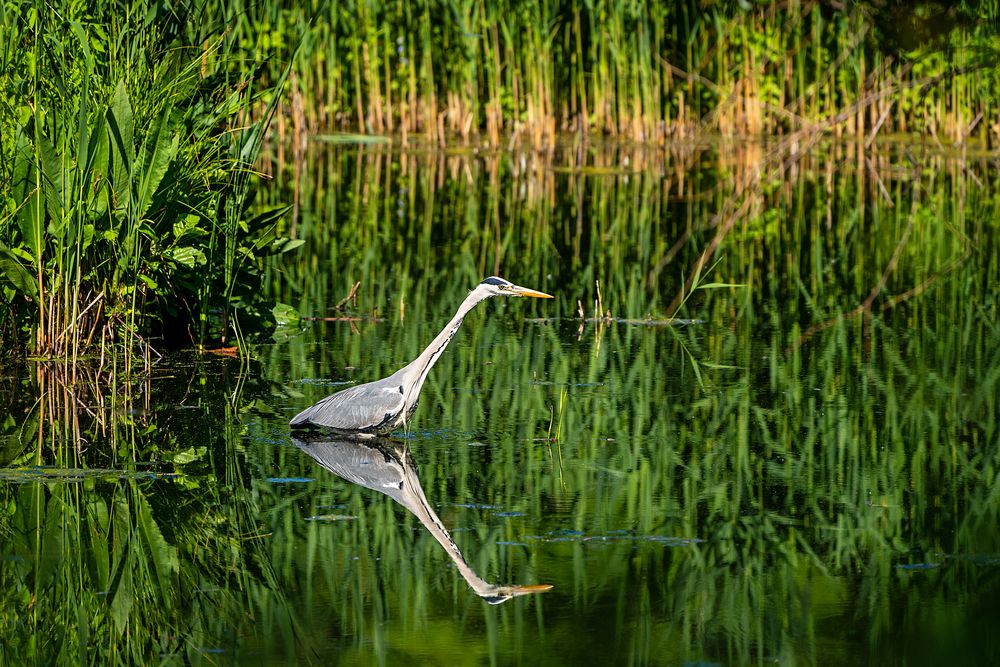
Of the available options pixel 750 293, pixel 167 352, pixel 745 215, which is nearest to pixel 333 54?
pixel 745 215

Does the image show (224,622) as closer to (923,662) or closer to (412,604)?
(412,604)

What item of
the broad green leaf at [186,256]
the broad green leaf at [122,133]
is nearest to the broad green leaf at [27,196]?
the broad green leaf at [122,133]

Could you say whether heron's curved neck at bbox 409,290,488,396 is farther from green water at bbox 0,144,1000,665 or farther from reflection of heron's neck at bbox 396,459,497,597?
reflection of heron's neck at bbox 396,459,497,597

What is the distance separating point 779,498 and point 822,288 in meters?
4.51

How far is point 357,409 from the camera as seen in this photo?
5.67 meters

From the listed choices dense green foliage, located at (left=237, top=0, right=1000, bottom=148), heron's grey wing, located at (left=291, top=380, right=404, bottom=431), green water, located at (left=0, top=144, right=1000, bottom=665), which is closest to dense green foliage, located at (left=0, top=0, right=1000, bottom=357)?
green water, located at (left=0, top=144, right=1000, bottom=665)

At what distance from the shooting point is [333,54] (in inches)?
668

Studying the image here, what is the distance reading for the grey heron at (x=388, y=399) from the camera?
5617 millimetres

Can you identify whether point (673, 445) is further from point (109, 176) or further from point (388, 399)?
point (109, 176)

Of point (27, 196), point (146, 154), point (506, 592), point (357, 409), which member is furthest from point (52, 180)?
point (506, 592)

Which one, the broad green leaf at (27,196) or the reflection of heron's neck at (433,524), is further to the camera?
the broad green leaf at (27,196)

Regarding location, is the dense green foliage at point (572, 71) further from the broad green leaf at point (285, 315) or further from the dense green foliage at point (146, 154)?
the broad green leaf at point (285, 315)

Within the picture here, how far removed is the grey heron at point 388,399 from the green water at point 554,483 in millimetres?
125

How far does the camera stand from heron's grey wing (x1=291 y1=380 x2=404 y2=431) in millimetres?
5613
